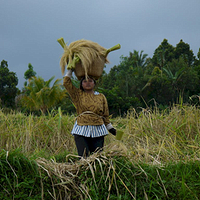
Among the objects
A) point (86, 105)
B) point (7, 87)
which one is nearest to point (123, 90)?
point (7, 87)

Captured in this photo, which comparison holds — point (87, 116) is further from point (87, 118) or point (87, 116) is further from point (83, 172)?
point (83, 172)

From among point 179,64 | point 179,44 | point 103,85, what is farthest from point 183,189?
point 179,44

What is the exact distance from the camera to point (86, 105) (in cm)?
316

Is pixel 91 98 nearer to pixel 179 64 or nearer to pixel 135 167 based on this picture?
pixel 135 167

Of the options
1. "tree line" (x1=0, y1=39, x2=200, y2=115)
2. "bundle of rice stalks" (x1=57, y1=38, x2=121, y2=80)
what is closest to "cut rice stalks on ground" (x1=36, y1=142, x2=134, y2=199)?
"bundle of rice stalks" (x1=57, y1=38, x2=121, y2=80)

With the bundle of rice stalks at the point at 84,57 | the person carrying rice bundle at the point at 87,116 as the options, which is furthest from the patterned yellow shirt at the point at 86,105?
the bundle of rice stalks at the point at 84,57

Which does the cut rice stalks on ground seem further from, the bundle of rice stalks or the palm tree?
the palm tree

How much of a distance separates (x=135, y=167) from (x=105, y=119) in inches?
36.0

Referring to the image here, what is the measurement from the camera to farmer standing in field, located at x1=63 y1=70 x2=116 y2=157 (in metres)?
3.07

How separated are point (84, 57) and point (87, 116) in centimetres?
70

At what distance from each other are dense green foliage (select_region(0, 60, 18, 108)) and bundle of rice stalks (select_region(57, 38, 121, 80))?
18251 millimetres

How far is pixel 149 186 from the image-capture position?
253 centimetres

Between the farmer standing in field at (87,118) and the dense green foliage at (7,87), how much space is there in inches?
722

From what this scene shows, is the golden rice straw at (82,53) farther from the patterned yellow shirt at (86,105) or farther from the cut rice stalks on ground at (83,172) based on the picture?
the cut rice stalks on ground at (83,172)
